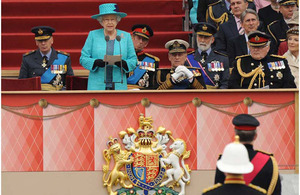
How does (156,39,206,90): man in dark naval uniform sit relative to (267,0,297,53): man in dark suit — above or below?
below

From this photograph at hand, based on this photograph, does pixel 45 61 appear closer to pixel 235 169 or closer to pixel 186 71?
pixel 186 71

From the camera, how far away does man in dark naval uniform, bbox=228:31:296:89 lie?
1255cm

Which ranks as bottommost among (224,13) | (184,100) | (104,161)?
(104,161)

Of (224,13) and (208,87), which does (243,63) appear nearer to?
(208,87)

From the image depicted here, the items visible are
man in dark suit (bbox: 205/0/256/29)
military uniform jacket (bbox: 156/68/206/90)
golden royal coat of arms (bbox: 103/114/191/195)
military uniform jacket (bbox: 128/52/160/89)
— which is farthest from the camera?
man in dark suit (bbox: 205/0/256/29)

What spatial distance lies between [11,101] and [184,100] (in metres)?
2.15

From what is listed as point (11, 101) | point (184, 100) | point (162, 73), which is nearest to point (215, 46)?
point (162, 73)

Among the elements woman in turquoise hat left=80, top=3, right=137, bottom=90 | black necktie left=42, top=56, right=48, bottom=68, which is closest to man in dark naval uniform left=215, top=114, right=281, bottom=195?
woman in turquoise hat left=80, top=3, right=137, bottom=90

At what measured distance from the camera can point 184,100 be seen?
1199cm

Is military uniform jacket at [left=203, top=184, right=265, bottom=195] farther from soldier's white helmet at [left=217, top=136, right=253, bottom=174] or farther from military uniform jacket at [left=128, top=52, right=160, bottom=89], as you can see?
military uniform jacket at [left=128, top=52, right=160, bottom=89]

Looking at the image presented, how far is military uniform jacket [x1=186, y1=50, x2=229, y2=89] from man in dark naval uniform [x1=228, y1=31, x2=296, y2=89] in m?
0.63

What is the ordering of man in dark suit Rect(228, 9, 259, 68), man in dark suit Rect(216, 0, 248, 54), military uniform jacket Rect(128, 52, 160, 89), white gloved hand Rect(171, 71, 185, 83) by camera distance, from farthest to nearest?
man in dark suit Rect(216, 0, 248, 54) < man in dark suit Rect(228, 9, 259, 68) < military uniform jacket Rect(128, 52, 160, 89) < white gloved hand Rect(171, 71, 185, 83)

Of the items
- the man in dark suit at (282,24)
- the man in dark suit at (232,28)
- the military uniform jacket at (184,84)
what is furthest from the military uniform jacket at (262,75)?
the man in dark suit at (232,28)

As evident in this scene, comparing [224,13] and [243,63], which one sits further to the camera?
[224,13]
